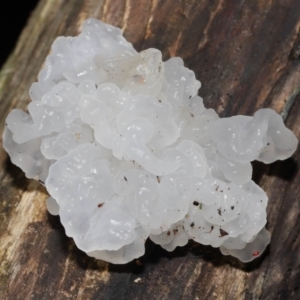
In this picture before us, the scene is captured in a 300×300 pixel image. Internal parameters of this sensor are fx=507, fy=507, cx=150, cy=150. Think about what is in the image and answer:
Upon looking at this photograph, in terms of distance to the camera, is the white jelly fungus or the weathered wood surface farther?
the weathered wood surface

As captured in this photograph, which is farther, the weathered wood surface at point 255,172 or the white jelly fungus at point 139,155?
the weathered wood surface at point 255,172

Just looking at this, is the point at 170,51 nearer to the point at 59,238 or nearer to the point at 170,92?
the point at 170,92

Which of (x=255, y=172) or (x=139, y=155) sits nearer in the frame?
(x=139, y=155)

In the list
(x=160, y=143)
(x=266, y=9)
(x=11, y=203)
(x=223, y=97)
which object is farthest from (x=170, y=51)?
(x=11, y=203)
